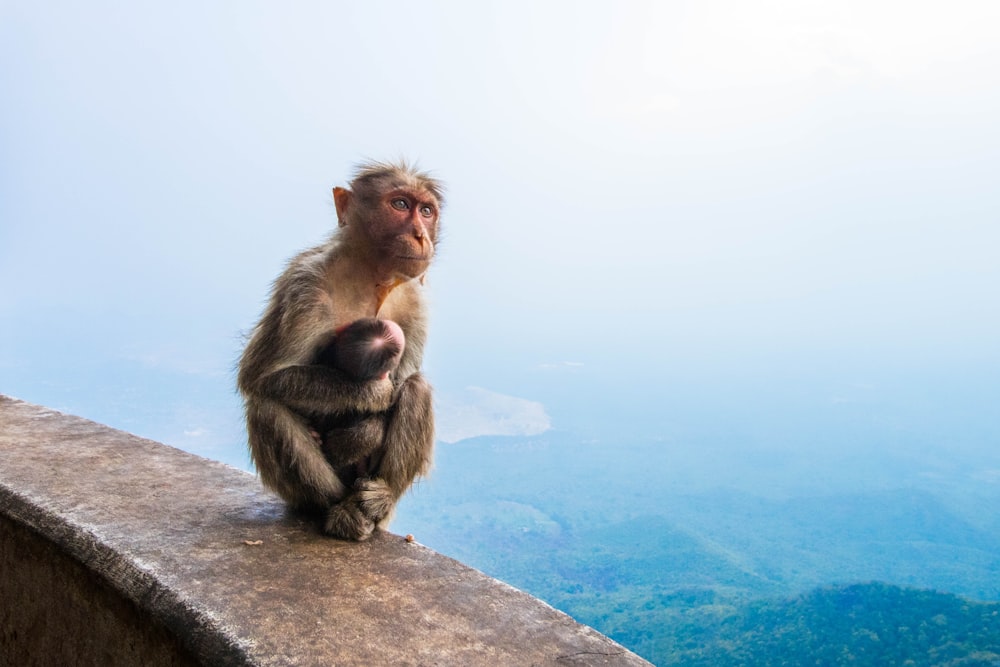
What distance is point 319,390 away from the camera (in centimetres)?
265

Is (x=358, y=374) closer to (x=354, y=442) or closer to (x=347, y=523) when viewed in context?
(x=354, y=442)

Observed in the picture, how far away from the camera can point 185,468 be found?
3148 millimetres

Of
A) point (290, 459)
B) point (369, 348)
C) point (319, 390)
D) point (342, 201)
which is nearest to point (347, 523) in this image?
point (290, 459)

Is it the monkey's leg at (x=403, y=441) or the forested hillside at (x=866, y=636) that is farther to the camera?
the forested hillside at (x=866, y=636)

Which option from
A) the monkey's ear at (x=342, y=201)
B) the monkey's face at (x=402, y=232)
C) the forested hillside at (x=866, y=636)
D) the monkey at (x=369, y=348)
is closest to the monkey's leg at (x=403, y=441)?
the monkey at (x=369, y=348)

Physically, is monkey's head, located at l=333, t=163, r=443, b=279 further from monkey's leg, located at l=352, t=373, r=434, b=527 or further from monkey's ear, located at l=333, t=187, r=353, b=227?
monkey's leg, located at l=352, t=373, r=434, b=527

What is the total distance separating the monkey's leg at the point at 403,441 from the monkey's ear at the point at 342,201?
72 cm

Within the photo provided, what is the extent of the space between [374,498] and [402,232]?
3.11ft

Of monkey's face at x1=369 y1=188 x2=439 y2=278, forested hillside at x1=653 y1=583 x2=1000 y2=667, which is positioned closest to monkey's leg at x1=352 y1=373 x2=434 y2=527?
monkey's face at x1=369 y1=188 x2=439 y2=278

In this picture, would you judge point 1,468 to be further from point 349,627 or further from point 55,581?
point 349,627

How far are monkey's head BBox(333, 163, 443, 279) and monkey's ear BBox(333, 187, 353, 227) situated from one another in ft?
0.19

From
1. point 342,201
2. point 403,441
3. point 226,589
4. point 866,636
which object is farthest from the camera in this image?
point 866,636

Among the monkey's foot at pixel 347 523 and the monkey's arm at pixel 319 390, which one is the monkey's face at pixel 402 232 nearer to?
the monkey's arm at pixel 319 390

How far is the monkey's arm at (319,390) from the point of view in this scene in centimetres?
263
